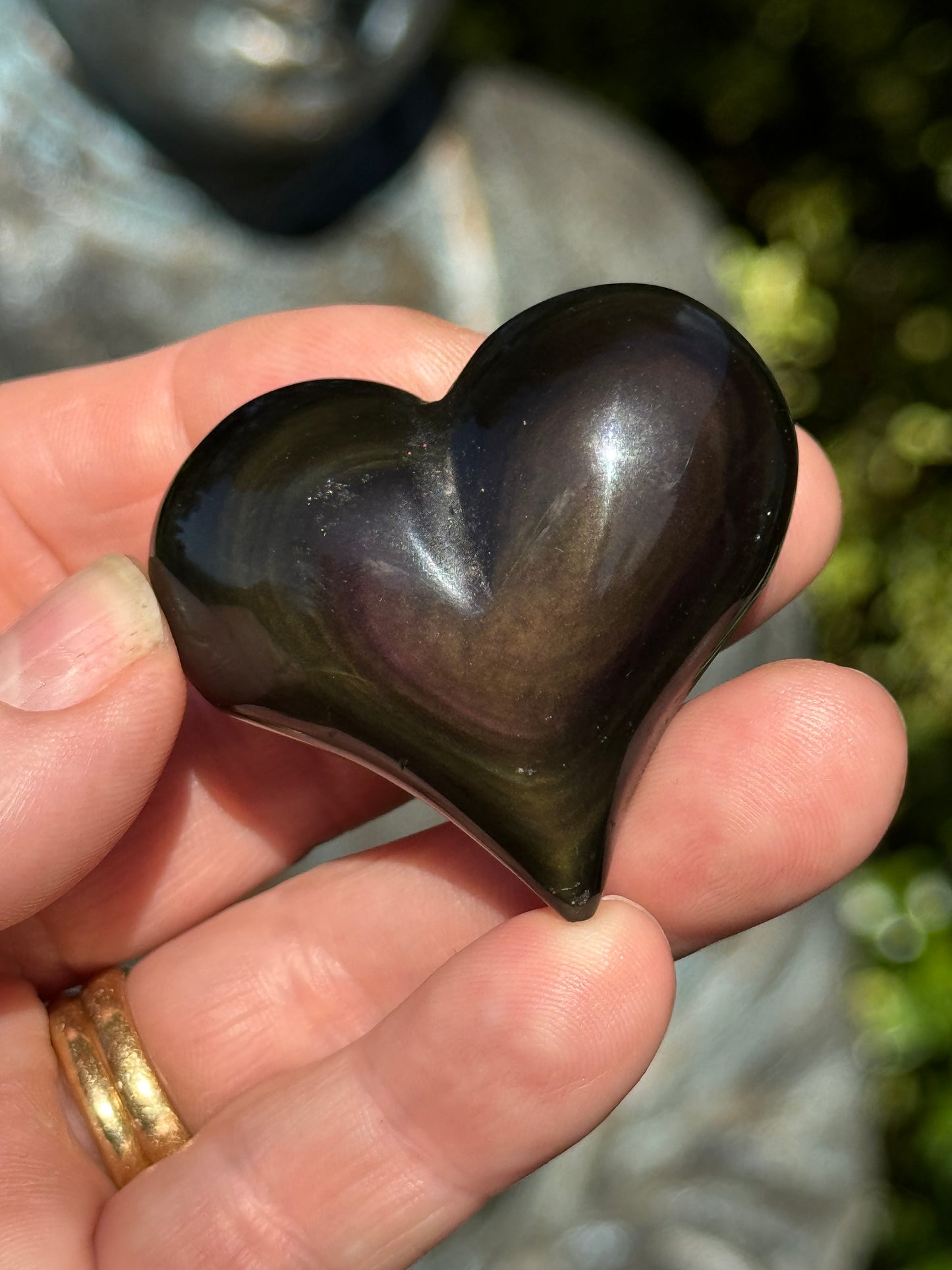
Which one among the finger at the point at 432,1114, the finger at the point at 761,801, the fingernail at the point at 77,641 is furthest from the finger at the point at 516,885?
the fingernail at the point at 77,641

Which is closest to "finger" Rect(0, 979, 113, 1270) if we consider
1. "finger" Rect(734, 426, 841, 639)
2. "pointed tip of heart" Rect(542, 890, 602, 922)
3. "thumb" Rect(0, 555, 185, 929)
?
"thumb" Rect(0, 555, 185, 929)

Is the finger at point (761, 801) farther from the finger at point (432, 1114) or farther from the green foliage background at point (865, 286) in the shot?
the green foliage background at point (865, 286)

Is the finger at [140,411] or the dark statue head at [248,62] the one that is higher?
the dark statue head at [248,62]

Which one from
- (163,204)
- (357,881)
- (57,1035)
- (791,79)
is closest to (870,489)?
(791,79)

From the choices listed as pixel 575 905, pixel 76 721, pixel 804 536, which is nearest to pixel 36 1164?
pixel 76 721

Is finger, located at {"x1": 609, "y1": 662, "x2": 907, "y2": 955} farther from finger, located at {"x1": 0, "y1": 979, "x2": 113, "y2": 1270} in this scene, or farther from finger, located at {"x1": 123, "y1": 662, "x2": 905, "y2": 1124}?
finger, located at {"x1": 0, "y1": 979, "x2": 113, "y2": 1270}
